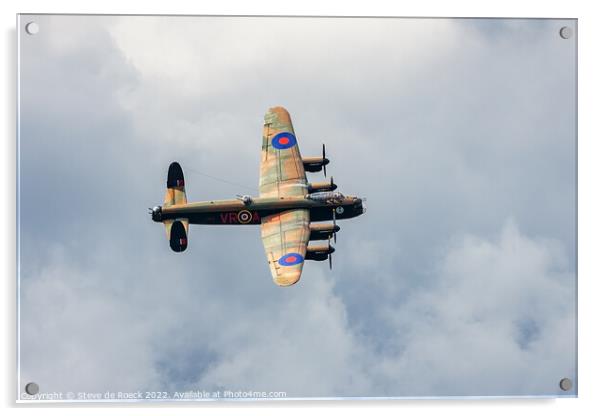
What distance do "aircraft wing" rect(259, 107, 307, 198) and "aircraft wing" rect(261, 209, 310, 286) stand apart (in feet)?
2.58

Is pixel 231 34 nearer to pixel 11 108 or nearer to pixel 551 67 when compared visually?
pixel 11 108

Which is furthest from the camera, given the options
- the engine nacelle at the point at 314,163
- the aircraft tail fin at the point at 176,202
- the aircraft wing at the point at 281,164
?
the engine nacelle at the point at 314,163

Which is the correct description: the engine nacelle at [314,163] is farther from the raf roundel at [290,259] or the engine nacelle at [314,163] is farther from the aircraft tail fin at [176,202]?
the aircraft tail fin at [176,202]

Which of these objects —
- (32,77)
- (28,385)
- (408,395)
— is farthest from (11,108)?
(408,395)

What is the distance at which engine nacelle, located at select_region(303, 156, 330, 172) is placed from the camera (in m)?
30.5

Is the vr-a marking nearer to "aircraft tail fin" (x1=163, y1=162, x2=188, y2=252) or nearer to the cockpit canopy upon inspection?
"aircraft tail fin" (x1=163, y1=162, x2=188, y2=252)

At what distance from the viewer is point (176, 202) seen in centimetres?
2959

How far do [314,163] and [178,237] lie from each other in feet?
17.6

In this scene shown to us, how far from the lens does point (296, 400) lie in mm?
24984

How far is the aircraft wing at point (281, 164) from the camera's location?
98.8 ft

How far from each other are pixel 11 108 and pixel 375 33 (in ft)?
32.9

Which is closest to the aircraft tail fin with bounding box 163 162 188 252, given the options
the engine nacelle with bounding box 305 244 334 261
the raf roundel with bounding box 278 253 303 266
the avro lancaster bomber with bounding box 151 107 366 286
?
the avro lancaster bomber with bounding box 151 107 366 286

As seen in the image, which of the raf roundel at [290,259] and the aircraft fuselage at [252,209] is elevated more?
the aircraft fuselage at [252,209]

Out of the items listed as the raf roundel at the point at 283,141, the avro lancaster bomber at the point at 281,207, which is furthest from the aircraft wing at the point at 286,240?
the raf roundel at the point at 283,141
